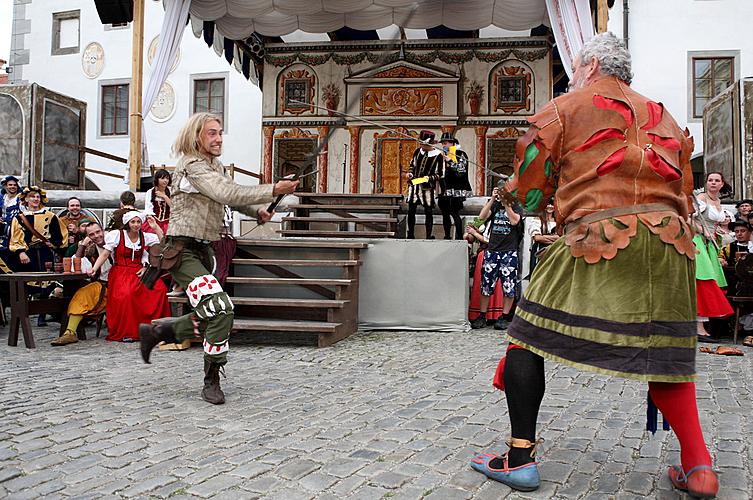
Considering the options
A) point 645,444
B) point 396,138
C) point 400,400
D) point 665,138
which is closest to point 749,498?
point 645,444

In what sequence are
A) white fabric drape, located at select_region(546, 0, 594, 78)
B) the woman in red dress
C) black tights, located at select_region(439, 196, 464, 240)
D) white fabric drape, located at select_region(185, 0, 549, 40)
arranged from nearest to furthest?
the woman in red dress → black tights, located at select_region(439, 196, 464, 240) → white fabric drape, located at select_region(546, 0, 594, 78) → white fabric drape, located at select_region(185, 0, 549, 40)

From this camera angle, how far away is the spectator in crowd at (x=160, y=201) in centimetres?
743

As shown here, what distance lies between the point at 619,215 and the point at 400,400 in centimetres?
214

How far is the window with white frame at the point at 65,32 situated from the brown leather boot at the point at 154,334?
830 inches

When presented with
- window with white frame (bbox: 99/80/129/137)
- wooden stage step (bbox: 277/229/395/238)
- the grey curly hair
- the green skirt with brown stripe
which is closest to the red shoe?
the green skirt with brown stripe

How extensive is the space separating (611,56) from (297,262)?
15.7 ft

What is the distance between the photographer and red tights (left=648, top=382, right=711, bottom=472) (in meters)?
2.40

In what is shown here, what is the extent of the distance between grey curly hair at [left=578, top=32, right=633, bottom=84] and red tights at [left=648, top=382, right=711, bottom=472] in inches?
47.9

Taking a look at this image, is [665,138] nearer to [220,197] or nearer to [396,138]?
[220,197]

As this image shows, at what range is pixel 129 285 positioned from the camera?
285 inches

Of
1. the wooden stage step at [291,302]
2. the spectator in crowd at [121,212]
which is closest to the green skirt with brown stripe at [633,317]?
the wooden stage step at [291,302]

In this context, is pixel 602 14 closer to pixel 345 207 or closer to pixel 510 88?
pixel 345 207

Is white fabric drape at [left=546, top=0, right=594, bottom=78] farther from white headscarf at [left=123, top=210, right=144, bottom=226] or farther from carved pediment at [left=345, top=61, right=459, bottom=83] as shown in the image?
white headscarf at [left=123, top=210, right=144, bottom=226]

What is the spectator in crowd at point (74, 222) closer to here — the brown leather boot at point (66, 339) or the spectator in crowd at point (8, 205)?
the spectator in crowd at point (8, 205)
